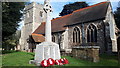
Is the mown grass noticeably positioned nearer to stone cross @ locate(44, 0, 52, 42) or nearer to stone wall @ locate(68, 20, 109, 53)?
stone cross @ locate(44, 0, 52, 42)

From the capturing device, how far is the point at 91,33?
17.1 meters

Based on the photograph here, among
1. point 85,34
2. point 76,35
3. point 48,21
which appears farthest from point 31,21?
point 48,21

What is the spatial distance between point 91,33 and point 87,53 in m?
9.08

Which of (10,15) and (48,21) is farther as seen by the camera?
(10,15)

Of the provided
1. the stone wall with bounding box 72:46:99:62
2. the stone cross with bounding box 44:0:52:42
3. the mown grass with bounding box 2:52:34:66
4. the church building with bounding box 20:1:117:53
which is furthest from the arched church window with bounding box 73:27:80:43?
the stone cross with bounding box 44:0:52:42

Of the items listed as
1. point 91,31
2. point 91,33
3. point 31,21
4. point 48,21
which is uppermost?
point 31,21

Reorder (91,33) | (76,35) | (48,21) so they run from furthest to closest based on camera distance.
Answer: (76,35) → (91,33) → (48,21)

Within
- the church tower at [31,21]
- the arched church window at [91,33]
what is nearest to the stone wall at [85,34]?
the arched church window at [91,33]

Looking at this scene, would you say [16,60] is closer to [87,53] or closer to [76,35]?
[87,53]

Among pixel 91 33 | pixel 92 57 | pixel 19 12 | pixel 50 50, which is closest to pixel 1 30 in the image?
pixel 19 12

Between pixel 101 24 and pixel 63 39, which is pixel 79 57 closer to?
pixel 101 24

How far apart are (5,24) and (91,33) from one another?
42.5ft

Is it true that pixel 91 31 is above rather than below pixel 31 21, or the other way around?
below

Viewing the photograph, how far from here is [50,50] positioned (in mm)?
6723
